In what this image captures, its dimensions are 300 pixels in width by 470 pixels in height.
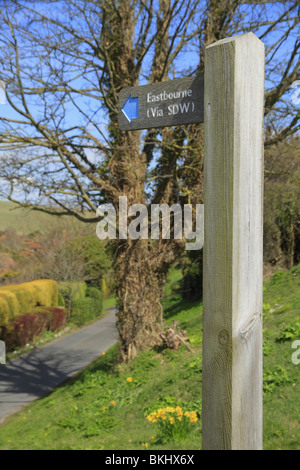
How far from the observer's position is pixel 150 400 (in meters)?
6.80

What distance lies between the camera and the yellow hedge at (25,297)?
59.6 feet

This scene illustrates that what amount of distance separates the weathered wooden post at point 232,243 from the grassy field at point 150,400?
8.96 ft

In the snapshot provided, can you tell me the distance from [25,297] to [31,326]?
5.20ft

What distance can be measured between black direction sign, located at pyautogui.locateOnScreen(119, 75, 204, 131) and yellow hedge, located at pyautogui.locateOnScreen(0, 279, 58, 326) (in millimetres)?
16661

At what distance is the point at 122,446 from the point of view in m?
5.17

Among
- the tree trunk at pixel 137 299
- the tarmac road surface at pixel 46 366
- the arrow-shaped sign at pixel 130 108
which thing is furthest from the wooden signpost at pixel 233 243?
the tarmac road surface at pixel 46 366

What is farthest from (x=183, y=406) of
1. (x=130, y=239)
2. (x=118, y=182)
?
(x=118, y=182)

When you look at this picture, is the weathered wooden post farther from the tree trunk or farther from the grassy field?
the tree trunk

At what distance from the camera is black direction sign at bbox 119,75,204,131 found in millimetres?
2102

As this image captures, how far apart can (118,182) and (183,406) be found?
16.9 ft

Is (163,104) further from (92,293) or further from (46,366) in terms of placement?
(92,293)

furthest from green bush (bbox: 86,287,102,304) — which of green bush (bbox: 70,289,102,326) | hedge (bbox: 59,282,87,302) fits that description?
green bush (bbox: 70,289,102,326)

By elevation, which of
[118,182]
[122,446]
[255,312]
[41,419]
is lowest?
[41,419]

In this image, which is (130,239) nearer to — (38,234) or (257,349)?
(257,349)
